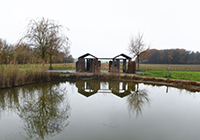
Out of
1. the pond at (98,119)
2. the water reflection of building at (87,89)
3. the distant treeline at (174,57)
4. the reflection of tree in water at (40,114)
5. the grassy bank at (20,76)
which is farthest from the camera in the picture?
the distant treeline at (174,57)

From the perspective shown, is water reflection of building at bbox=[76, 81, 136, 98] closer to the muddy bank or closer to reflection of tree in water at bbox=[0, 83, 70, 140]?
reflection of tree in water at bbox=[0, 83, 70, 140]

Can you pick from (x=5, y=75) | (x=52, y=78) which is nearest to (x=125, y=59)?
(x=52, y=78)

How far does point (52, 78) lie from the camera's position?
9.30 metres

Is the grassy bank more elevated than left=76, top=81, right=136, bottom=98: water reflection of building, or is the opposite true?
the grassy bank

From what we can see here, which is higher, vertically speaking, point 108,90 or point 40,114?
point 108,90

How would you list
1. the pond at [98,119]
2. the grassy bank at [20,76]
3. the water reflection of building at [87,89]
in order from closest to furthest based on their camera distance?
the pond at [98,119]
the water reflection of building at [87,89]
the grassy bank at [20,76]

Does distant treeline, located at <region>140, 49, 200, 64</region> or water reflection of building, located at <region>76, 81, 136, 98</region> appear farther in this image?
distant treeline, located at <region>140, 49, 200, 64</region>

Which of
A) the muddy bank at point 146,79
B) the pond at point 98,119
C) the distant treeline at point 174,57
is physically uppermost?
the distant treeline at point 174,57

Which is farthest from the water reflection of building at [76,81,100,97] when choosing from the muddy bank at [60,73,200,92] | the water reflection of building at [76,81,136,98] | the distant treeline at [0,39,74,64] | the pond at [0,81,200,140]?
the distant treeline at [0,39,74,64]

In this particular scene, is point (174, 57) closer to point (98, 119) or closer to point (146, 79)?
point (146, 79)

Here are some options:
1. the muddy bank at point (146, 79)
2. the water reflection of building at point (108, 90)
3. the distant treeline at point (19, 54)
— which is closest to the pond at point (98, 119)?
Result: the water reflection of building at point (108, 90)

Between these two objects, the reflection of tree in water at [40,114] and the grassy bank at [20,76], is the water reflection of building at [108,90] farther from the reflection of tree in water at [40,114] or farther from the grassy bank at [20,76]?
the grassy bank at [20,76]

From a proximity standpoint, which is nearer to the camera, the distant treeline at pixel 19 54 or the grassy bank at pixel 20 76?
the grassy bank at pixel 20 76

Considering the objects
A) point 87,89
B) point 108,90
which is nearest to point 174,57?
point 108,90
